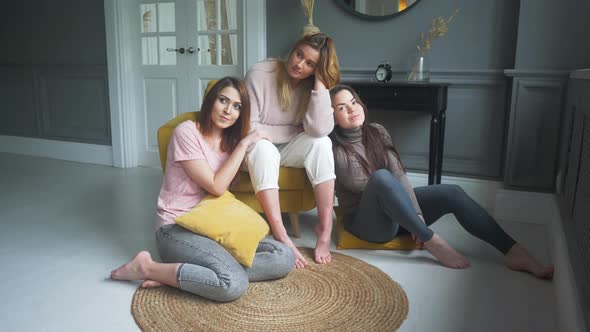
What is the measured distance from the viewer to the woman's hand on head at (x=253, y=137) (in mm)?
1963

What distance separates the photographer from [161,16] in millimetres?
3867

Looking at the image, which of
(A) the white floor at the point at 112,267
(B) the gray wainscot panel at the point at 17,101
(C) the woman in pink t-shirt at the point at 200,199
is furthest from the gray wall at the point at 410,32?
(B) the gray wainscot panel at the point at 17,101

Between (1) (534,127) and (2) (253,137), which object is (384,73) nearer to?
(1) (534,127)

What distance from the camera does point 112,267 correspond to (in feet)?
6.37

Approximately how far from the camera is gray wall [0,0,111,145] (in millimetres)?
4062

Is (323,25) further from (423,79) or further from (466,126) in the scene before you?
(466,126)

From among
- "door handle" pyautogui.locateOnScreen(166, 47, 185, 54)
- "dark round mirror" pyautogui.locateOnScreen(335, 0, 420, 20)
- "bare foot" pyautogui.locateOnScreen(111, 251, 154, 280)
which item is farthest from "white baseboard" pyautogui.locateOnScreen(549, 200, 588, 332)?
"door handle" pyautogui.locateOnScreen(166, 47, 185, 54)

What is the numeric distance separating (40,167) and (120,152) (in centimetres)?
63

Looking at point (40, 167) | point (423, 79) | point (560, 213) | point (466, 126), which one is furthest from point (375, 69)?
point (40, 167)

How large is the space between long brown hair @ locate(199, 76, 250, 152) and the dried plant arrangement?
51.3 inches

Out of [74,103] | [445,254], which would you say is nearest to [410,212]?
[445,254]

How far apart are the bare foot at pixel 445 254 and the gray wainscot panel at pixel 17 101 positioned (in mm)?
3903

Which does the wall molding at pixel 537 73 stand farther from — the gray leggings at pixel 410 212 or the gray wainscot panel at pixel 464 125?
the gray leggings at pixel 410 212

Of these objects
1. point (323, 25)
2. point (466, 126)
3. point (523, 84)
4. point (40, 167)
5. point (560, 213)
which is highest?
point (323, 25)
